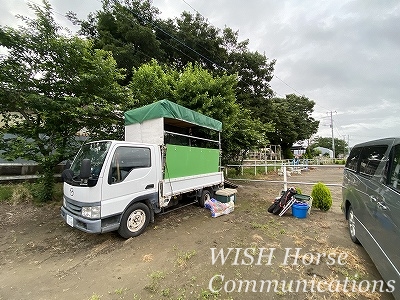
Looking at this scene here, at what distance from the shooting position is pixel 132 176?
11.3 feet

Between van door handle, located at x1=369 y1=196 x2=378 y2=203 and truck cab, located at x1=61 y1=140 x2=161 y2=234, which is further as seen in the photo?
truck cab, located at x1=61 y1=140 x2=161 y2=234

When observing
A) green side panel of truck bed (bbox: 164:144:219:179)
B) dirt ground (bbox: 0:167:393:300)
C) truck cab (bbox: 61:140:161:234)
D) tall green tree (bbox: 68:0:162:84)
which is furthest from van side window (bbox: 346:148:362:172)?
tall green tree (bbox: 68:0:162:84)

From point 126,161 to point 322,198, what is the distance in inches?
194

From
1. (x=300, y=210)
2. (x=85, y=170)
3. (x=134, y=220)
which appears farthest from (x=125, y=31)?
(x=300, y=210)

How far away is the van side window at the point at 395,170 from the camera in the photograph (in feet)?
6.68

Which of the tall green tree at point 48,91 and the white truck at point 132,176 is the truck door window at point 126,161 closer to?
the white truck at point 132,176

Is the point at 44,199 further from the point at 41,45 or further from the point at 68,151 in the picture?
the point at 41,45

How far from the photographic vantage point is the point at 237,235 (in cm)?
364

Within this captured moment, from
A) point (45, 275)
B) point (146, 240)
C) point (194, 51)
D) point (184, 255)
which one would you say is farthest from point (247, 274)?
point (194, 51)

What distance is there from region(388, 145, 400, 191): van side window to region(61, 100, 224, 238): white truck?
132 inches

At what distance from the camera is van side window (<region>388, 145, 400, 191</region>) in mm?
2035

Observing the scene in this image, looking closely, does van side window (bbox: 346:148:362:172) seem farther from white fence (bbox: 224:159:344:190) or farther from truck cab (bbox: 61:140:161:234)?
truck cab (bbox: 61:140:161:234)

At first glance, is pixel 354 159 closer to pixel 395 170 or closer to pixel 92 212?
pixel 395 170

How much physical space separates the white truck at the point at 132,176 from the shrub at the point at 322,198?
124 inches
